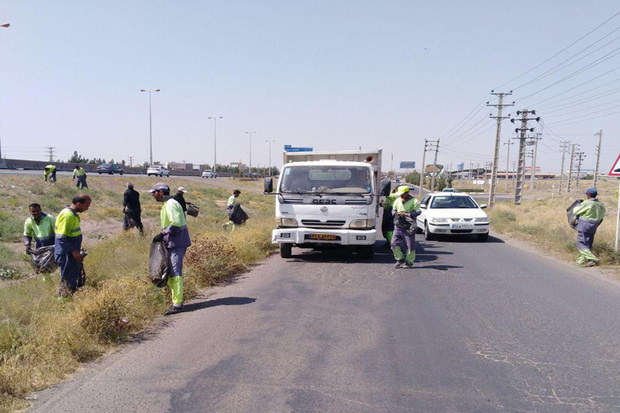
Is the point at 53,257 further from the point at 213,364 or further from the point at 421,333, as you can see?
the point at 421,333

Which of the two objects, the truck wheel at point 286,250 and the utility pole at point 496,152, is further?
the utility pole at point 496,152

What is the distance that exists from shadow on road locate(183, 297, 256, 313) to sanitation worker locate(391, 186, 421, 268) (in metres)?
3.97

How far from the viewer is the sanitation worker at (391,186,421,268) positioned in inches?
401

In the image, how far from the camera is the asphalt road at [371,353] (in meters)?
4.00

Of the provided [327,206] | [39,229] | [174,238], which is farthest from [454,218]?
[39,229]

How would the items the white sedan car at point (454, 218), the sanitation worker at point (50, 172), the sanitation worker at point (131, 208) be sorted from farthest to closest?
1. the sanitation worker at point (50, 172)
2. the white sedan car at point (454, 218)
3. the sanitation worker at point (131, 208)

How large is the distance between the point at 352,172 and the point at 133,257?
5212mm

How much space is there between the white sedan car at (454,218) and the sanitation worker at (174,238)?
10.4 m

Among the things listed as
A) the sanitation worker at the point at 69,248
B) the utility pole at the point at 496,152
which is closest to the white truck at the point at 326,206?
the sanitation worker at the point at 69,248

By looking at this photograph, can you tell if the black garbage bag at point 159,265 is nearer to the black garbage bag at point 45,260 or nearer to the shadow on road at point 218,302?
the shadow on road at point 218,302

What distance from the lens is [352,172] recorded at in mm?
11461

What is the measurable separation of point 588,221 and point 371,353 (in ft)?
25.5

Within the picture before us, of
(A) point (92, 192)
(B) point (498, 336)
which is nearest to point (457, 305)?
(B) point (498, 336)

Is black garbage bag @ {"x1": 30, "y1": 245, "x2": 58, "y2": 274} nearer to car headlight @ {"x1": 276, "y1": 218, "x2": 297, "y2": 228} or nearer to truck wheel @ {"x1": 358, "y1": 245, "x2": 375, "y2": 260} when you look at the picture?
car headlight @ {"x1": 276, "y1": 218, "x2": 297, "y2": 228}
